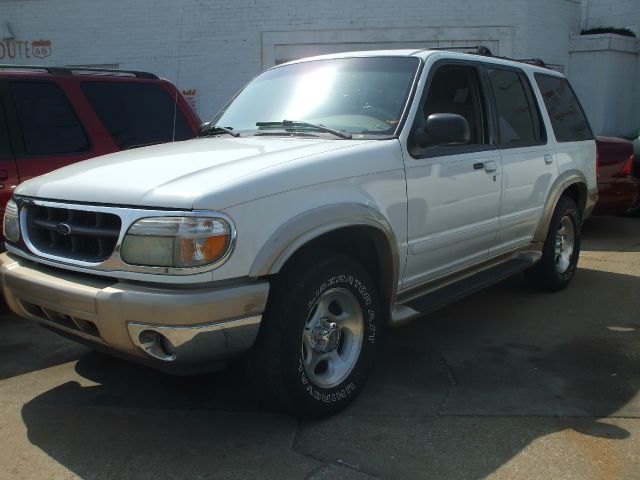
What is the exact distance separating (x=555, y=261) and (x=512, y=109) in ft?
5.12

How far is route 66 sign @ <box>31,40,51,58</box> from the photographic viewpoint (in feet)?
43.7

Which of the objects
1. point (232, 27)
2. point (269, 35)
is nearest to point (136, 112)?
point (269, 35)

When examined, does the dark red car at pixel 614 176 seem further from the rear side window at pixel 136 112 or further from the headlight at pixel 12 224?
the headlight at pixel 12 224

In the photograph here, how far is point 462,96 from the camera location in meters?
4.53

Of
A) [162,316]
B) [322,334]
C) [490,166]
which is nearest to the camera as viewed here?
[162,316]

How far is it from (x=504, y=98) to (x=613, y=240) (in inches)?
172

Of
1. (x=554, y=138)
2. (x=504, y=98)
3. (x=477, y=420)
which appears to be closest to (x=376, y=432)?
(x=477, y=420)

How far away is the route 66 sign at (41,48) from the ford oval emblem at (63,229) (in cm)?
1175

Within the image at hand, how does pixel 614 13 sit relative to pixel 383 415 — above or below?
above

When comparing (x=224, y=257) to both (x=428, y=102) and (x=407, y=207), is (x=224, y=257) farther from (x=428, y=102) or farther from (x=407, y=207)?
(x=428, y=102)

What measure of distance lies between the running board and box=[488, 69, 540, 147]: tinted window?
3.08ft

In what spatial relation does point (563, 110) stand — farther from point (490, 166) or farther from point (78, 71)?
point (78, 71)

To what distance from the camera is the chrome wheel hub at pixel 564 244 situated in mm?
5825

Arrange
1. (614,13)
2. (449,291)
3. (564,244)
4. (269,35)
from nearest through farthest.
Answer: (449,291) < (564,244) < (269,35) < (614,13)
